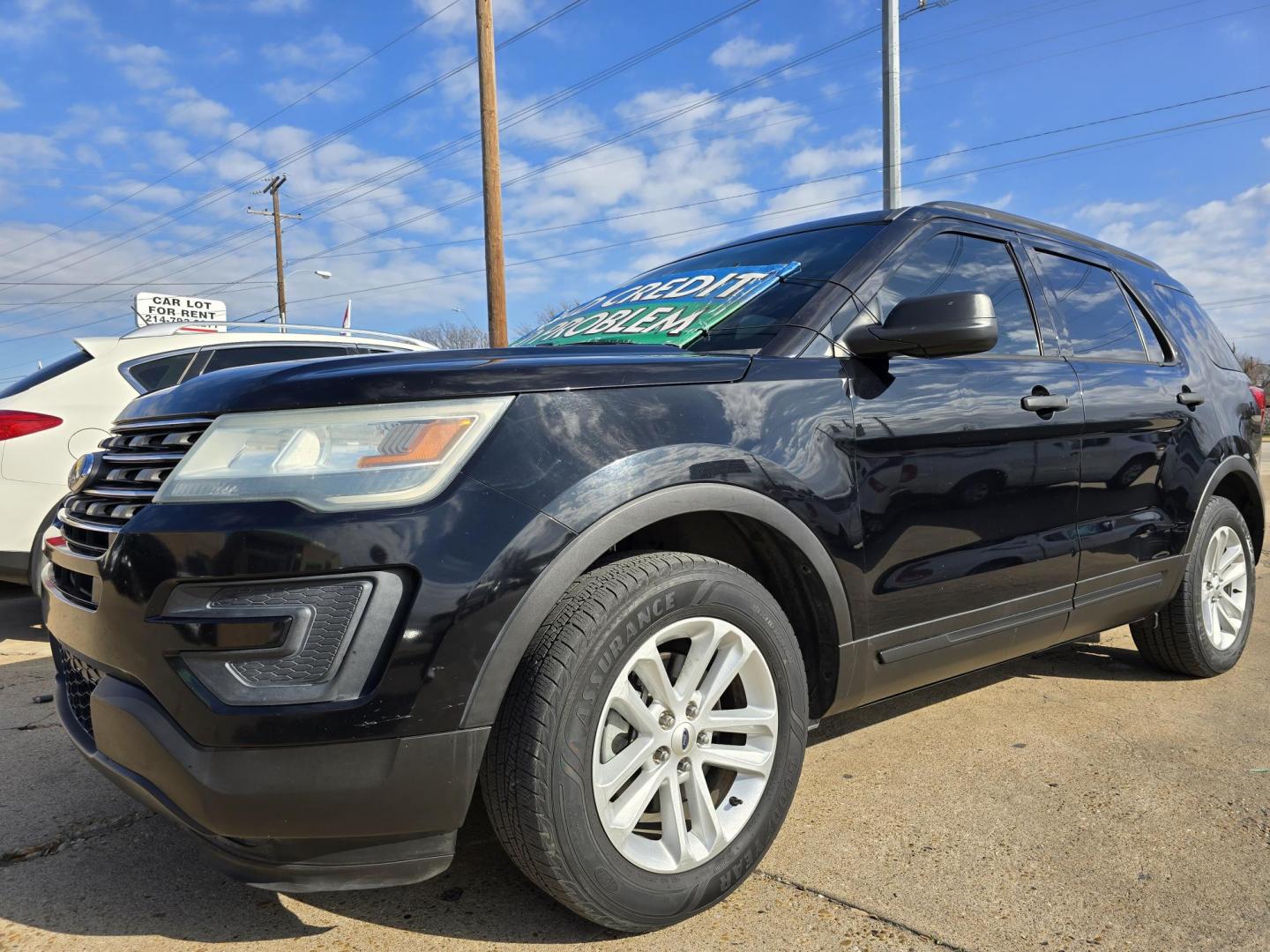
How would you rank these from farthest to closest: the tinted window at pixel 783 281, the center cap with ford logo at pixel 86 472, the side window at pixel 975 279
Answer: the side window at pixel 975 279, the tinted window at pixel 783 281, the center cap with ford logo at pixel 86 472

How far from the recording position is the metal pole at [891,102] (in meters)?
11.0

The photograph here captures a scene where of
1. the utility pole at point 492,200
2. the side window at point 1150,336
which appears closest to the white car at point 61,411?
the side window at point 1150,336

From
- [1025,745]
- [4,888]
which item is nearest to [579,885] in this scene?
[4,888]

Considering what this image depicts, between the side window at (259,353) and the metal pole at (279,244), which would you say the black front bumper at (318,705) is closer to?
the side window at (259,353)

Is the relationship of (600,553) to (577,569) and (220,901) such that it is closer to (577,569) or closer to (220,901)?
(577,569)

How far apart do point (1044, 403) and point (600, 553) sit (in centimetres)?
171

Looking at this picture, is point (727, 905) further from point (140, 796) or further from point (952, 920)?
point (140, 796)

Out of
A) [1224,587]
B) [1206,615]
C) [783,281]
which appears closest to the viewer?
[783,281]

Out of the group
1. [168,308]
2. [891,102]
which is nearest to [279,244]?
[168,308]

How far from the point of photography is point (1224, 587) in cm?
399

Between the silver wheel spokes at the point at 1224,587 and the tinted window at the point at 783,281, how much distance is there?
216 cm

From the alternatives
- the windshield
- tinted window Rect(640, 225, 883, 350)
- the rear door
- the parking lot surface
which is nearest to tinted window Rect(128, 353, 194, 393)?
the parking lot surface

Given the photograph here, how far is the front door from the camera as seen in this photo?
2.44 meters

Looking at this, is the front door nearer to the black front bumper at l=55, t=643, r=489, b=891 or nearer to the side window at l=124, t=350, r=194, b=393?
the black front bumper at l=55, t=643, r=489, b=891
